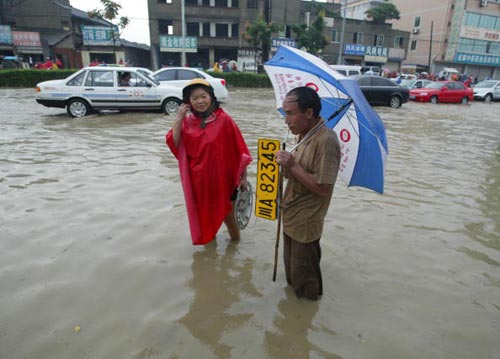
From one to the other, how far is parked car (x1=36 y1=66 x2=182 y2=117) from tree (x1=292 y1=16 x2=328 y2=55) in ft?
72.7

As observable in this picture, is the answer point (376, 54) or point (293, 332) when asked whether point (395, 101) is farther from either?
point (376, 54)

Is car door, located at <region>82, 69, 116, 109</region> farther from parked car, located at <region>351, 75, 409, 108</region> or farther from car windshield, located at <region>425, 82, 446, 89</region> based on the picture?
car windshield, located at <region>425, 82, 446, 89</region>

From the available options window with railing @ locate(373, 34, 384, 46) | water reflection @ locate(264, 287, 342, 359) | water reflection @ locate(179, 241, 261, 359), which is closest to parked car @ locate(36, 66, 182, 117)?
water reflection @ locate(179, 241, 261, 359)

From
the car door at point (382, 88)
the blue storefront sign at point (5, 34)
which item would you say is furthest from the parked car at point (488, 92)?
the blue storefront sign at point (5, 34)

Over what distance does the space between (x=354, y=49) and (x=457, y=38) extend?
12655 mm

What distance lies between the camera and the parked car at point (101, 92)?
33.5 ft

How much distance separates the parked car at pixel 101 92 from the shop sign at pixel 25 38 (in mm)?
24047

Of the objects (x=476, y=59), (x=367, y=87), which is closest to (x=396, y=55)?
(x=476, y=59)

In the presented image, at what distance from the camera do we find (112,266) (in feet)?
10.3

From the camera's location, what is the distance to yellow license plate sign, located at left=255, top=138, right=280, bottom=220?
2508 mm

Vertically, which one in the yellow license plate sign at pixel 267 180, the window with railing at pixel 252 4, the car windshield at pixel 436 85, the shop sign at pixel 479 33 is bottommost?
the yellow license plate sign at pixel 267 180

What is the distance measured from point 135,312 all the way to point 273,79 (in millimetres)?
2035

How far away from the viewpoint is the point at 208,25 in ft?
111

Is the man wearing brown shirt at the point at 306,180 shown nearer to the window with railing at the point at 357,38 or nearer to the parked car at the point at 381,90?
the parked car at the point at 381,90
